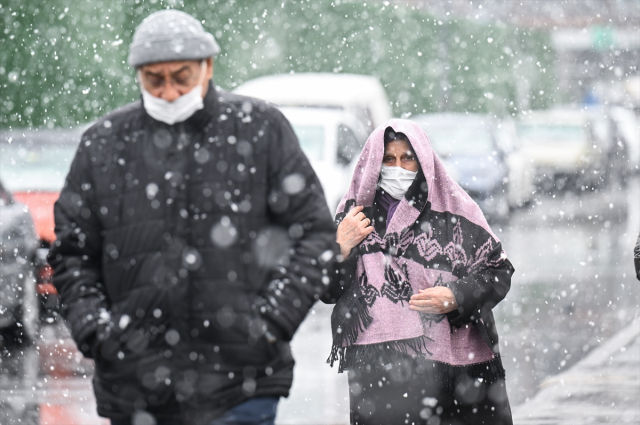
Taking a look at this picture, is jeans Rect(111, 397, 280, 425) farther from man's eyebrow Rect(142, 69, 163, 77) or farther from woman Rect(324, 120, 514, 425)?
woman Rect(324, 120, 514, 425)

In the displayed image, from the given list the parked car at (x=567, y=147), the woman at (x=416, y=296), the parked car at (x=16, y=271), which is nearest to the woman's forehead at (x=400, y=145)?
the woman at (x=416, y=296)

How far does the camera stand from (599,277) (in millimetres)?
13172

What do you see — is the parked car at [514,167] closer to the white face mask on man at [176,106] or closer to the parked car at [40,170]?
the parked car at [40,170]

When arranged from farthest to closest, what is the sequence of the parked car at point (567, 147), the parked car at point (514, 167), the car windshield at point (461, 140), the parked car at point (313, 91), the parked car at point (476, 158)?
the parked car at point (567, 147) → the parked car at point (514, 167) → the car windshield at point (461, 140) → the parked car at point (476, 158) → the parked car at point (313, 91)

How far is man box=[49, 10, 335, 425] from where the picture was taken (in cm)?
314

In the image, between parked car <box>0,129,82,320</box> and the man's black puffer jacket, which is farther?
parked car <box>0,129,82,320</box>

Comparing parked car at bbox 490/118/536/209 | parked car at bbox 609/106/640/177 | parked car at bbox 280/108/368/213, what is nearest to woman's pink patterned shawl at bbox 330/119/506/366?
parked car at bbox 280/108/368/213

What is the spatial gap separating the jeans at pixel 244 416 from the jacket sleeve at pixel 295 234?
19cm

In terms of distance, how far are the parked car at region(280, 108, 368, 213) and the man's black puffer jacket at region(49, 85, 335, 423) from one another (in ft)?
36.3

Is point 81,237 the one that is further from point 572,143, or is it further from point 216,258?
point 572,143

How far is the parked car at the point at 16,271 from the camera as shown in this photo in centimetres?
Answer: 882

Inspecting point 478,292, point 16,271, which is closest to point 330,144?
point 16,271

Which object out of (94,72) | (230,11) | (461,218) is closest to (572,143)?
(230,11)

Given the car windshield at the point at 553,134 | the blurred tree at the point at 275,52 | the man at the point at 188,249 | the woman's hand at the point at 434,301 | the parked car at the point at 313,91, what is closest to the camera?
the man at the point at 188,249
